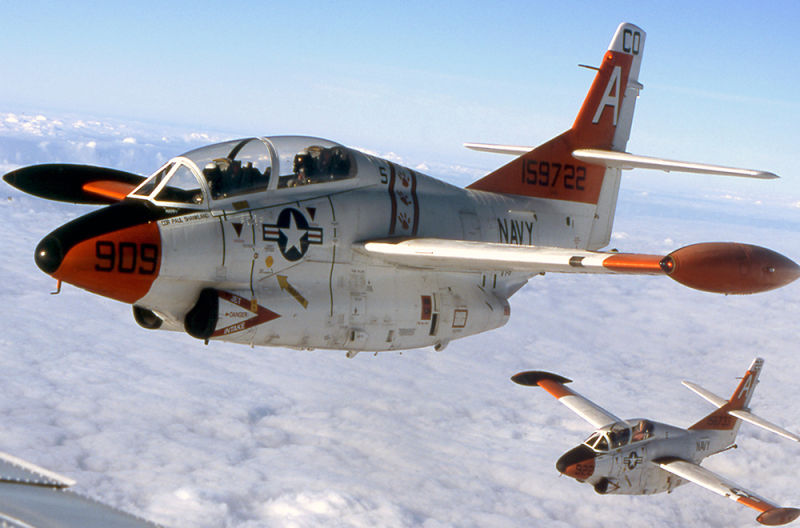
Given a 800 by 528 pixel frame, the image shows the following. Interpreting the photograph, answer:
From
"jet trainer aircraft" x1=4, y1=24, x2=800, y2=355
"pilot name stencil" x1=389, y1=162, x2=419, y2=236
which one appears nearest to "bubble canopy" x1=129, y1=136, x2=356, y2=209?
"jet trainer aircraft" x1=4, y1=24, x2=800, y2=355

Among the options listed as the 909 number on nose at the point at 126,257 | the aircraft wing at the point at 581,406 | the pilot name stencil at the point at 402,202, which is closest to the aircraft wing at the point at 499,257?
the pilot name stencil at the point at 402,202

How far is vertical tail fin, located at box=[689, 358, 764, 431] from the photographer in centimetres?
3425

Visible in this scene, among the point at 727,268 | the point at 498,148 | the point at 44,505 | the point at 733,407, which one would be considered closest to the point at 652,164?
the point at 498,148

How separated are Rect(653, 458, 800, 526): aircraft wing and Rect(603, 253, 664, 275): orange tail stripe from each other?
21.3 m

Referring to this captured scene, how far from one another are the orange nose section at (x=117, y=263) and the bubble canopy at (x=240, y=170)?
718mm

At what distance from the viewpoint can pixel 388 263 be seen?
10242 mm

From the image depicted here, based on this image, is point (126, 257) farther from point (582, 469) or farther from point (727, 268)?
point (582, 469)

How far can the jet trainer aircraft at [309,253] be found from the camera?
25.4 feet

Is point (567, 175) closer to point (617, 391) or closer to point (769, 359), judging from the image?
point (617, 391)

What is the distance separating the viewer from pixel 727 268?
672 cm

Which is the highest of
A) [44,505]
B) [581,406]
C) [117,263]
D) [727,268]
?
[727,268]

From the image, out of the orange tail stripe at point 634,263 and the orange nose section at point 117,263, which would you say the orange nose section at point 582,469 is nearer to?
the orange tail stripe at point 634,263

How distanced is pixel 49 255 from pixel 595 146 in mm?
11866

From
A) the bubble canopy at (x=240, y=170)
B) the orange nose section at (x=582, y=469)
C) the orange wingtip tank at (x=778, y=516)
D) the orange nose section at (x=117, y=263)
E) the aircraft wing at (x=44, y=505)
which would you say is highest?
the bubble canopy at (x=240, y=170)
